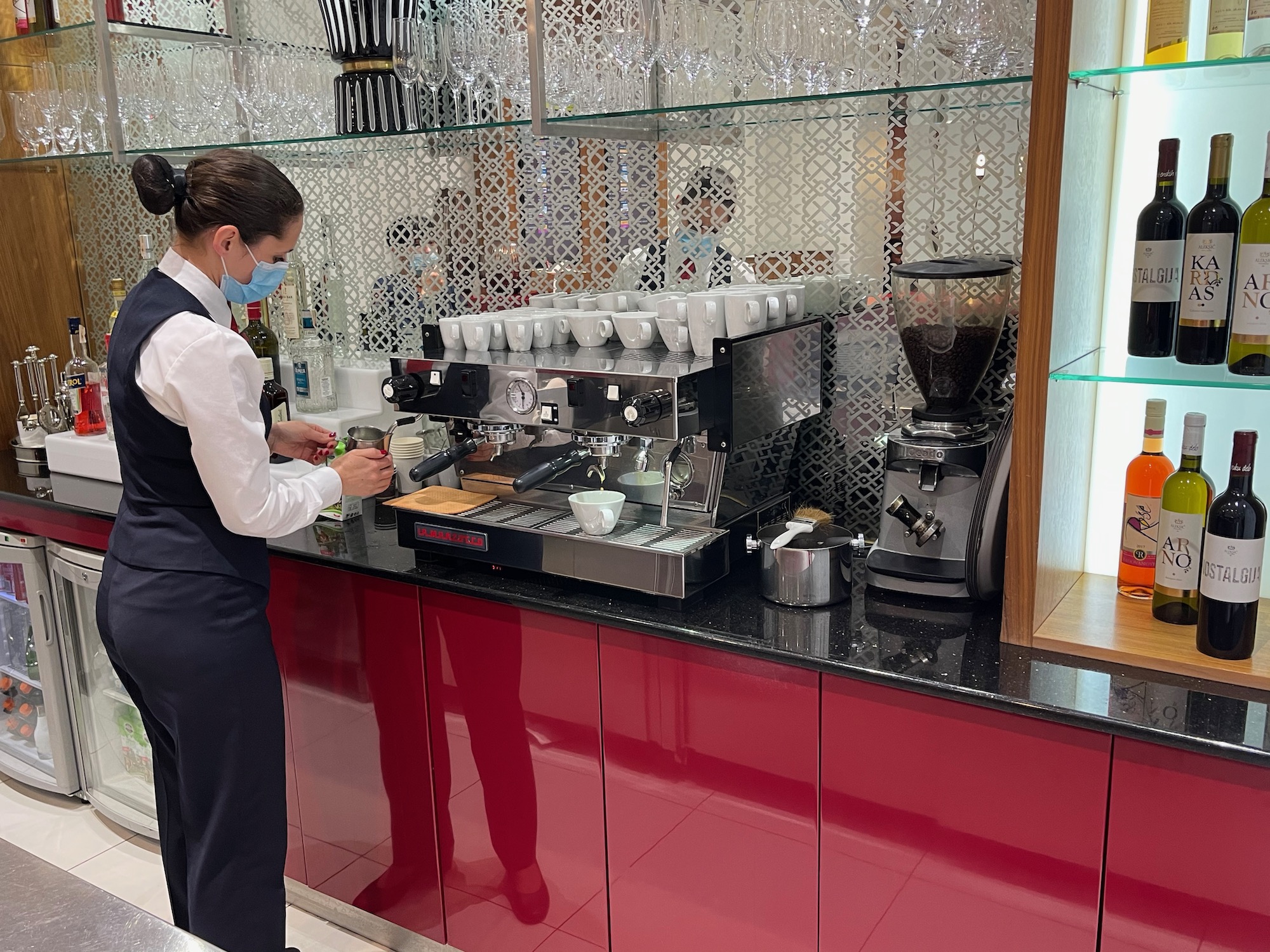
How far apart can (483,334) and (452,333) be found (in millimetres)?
85

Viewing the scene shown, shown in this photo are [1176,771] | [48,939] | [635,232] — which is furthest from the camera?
[635,232]

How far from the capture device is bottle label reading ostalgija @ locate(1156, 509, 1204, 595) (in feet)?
5.90

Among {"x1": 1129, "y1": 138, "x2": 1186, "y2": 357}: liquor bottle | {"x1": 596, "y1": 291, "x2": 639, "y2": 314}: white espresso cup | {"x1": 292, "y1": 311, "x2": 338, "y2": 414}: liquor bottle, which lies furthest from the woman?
{"x1": 1129, "y1": 138, "x2": 1186, "y2": 357}: liquor bottle

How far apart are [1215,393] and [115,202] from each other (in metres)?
3.48

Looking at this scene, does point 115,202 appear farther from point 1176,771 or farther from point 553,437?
point 1176,771

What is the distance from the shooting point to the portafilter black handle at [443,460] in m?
2.13

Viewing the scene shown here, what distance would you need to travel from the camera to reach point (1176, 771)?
60.6 inches

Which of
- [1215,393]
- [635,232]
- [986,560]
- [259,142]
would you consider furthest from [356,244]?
[1215,393]

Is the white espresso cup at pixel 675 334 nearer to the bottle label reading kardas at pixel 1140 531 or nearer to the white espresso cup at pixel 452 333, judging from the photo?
the white espresso cup at pixel 452 333

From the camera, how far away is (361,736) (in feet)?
8.16

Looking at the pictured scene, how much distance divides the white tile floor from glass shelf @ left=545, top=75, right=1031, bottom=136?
6.80 feet

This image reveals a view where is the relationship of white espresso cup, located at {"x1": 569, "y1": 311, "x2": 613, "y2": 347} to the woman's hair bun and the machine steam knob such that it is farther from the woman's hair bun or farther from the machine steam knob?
the woman's hair bun

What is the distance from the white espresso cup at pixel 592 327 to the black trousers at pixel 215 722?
2.78ft

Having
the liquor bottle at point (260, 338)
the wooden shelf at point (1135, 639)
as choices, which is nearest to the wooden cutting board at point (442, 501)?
the liquor bottle at point (260, 338)
